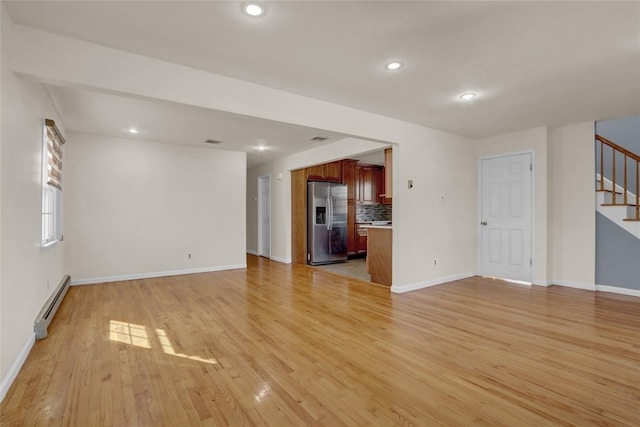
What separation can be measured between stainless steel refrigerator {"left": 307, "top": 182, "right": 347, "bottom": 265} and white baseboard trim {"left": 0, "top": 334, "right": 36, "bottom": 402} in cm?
486

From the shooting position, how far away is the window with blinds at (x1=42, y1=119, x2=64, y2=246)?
129 inches

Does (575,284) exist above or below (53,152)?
below

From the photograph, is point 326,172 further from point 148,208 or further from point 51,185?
point 51,185

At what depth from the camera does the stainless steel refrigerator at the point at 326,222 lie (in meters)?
6.95

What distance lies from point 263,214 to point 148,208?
3.18 m

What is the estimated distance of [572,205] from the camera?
15.3 ft

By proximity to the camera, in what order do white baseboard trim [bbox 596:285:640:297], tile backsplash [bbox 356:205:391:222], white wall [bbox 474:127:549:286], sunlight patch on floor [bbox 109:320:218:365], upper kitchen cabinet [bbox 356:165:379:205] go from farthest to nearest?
tile backsplash [bbox 356:205:391:222]
upper kitchen cabinet [bbox 356:165:379:205]
white wall [bbox 474:127:549:286]
white baseboard trim [bbox 596:285:640:297]
sunlight patch on floor [bbox 109:320:218:365]

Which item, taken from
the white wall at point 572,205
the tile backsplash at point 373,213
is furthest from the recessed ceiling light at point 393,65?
the tile backsplash at point 373,213

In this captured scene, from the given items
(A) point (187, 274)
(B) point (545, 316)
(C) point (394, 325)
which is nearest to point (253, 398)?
(C) point (394, 325)

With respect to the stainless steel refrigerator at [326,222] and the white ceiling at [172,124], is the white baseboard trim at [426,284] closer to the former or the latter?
the white ceiling at [172,124]

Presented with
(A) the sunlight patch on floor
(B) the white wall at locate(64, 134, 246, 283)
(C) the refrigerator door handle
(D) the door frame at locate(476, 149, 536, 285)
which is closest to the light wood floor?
(A) the sunlight patch on floor

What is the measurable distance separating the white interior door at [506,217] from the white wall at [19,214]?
6.03 metres

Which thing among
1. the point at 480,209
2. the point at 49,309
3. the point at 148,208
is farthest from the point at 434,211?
the point at 49,309

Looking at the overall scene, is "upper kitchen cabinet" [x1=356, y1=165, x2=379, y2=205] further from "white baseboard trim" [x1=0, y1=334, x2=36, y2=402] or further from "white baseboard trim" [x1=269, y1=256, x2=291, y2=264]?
"white baseboard trim" [x1=0, y1=334, x2=36, y2=402]
